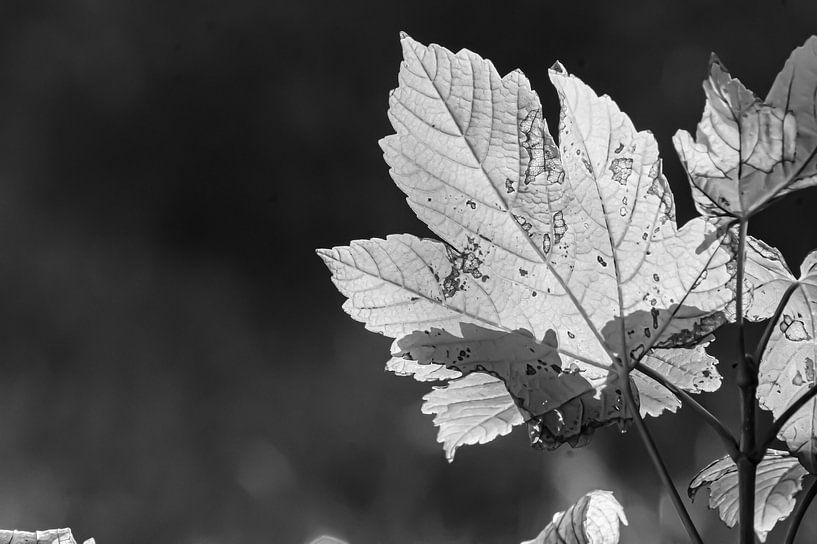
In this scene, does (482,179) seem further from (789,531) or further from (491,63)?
(789,531)

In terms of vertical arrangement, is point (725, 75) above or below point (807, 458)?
above

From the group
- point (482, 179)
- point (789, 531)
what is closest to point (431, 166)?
point (482, 179)

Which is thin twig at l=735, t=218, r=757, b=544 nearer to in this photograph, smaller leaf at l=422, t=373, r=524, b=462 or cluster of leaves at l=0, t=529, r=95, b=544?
smaller leaf at l=422, t=373, r=524, b=462

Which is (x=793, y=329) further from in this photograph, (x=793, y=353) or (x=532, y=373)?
(x=532, y=373)

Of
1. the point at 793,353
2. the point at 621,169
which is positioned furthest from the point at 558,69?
the point at 793,353

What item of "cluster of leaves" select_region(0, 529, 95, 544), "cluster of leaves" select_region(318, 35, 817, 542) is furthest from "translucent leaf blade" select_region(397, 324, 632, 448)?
"cluster of leaves" select_region(0, 529, 95, 544)

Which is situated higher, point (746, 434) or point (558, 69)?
point (558, 69)

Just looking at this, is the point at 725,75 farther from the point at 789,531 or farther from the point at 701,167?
the point at 789,531
